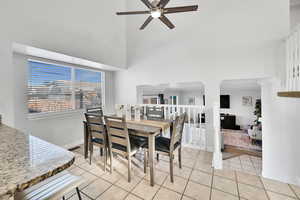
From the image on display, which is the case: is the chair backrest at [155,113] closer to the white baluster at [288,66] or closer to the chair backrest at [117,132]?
the chair backrest at [117,132]

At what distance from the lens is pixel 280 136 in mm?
2084

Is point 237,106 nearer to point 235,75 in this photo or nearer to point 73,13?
point 235,75

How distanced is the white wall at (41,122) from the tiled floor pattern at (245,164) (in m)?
3.40

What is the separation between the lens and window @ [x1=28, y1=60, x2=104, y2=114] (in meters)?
2.68

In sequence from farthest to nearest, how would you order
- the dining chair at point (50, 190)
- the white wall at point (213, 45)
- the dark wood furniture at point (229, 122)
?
the dark wood furniture at point (229, 122)
the white wall at point (213, 45)
the dining chair at point (50, 190)

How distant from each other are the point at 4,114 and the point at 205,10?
13.5ft

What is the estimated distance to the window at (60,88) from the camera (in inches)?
106

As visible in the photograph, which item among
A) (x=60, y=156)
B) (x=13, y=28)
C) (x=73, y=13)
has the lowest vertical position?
(x=60, y=156)

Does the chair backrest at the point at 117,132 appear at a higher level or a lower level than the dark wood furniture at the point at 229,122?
higher

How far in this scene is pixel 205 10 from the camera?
9.55ft

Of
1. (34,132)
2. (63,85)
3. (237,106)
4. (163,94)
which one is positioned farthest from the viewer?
(237,106)

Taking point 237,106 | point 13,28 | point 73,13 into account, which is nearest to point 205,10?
point 73,13

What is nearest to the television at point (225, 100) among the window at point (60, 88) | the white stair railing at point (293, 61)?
the white stair railing at point (293, 61)

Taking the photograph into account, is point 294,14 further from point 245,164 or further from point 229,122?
point 229,122
